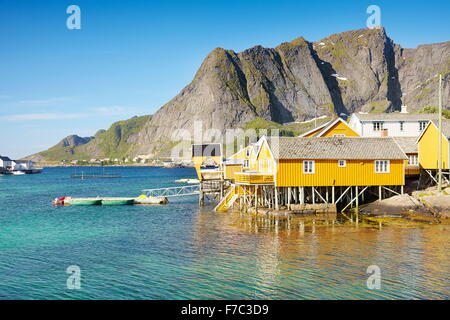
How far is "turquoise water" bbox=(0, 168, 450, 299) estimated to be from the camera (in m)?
20.3

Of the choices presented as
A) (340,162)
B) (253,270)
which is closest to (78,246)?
(253,270)

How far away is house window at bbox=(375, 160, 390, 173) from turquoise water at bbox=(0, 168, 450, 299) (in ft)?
31.9

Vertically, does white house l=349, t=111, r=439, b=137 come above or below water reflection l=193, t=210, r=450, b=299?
above

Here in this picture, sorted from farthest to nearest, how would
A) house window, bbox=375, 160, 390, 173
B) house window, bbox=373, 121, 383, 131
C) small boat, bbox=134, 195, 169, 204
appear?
small boat, bbox=134, 195, 169, 204 → house window, bbox=373, 121, 383, 131 → house window, bbox=375, 160, 390, 173

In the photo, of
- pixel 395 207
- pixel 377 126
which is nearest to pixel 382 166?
pixel 395 207

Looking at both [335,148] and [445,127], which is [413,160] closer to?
[445,127]

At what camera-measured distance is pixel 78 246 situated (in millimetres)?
31938

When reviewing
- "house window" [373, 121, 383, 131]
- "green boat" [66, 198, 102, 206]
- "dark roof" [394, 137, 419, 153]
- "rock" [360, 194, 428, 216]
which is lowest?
"green boat" [66, 198, 102, 206]

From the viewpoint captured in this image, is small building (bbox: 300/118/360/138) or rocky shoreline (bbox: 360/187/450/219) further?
small building (bbox: 300/118/360/138)

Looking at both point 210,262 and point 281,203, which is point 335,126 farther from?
point 210,262

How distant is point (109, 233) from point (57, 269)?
13057 mm

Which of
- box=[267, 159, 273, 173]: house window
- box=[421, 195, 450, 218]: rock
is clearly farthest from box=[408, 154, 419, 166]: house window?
box=[267, 159, 273, 173]: house window

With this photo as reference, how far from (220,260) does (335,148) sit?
74.5 feet

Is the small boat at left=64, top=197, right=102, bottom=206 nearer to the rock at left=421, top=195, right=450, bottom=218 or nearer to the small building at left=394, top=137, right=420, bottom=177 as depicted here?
the small building at left=394, top=137, right=420, bottom=177
